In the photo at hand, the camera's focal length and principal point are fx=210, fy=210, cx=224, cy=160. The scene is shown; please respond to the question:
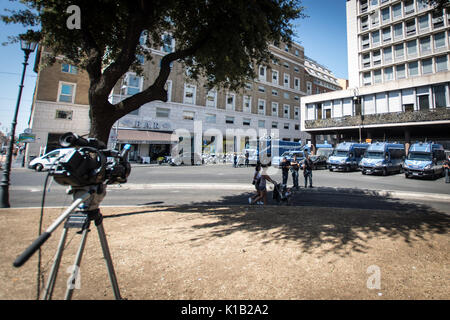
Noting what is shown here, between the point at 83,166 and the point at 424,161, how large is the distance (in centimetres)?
2111

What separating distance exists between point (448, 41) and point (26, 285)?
45.3m

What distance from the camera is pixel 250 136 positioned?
3669 cm

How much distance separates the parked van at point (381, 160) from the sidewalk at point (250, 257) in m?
12.8

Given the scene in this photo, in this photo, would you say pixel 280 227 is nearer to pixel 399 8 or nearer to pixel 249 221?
pixel 249 221

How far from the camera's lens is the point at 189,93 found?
102ft

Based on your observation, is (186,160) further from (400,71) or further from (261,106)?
(400,71)

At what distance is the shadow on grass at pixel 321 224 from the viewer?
13.8ft

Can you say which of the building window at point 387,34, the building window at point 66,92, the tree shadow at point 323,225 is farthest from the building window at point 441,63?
the building window at point 66,92

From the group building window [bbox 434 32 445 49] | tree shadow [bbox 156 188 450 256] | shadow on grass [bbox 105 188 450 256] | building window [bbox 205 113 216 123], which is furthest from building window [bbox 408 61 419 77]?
tree shadow [bbox 156 188 450 256]

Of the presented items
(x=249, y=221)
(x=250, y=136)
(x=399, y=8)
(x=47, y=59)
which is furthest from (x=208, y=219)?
(x=399, y=8)

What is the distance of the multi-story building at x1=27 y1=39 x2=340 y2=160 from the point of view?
81.4ft

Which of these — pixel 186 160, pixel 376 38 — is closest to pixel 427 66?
pixel 376 38

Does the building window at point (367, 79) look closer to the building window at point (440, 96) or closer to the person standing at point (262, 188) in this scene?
the building window at point (440, 96)
